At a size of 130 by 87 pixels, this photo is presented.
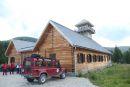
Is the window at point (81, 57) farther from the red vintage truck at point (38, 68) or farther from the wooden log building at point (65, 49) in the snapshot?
the red vintage truck at point (38, 68)

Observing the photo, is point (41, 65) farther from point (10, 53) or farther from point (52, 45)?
point (10, 53)

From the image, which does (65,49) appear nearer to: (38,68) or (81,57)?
(81,57)

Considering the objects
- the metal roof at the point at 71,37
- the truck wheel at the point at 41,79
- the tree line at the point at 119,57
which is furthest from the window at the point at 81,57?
the tree line at the point at 119,57

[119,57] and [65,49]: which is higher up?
[65,49]

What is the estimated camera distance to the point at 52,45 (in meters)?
23.8

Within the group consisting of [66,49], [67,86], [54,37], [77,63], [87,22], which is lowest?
[67,86]

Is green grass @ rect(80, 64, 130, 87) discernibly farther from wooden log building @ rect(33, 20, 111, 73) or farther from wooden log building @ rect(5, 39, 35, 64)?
wooden log building @ rect(5, 39, 35, 64)

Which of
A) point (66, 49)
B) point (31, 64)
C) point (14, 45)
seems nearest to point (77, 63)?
point (66, 49)

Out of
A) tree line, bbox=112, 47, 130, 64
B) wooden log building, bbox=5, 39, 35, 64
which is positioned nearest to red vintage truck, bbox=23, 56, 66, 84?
wooden log building, bbox=5, 39, 35, 64

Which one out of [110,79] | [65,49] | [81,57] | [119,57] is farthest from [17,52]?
[119,57]

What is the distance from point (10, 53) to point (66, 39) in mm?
18304

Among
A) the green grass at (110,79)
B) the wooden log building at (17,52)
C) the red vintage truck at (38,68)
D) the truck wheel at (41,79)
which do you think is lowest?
the green grass at (110,79)

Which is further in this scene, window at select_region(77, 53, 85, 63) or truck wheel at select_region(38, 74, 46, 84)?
window at select_region(77, 53, 85, 63)

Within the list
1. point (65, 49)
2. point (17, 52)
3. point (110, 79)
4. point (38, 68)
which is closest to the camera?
point (38, 68)
